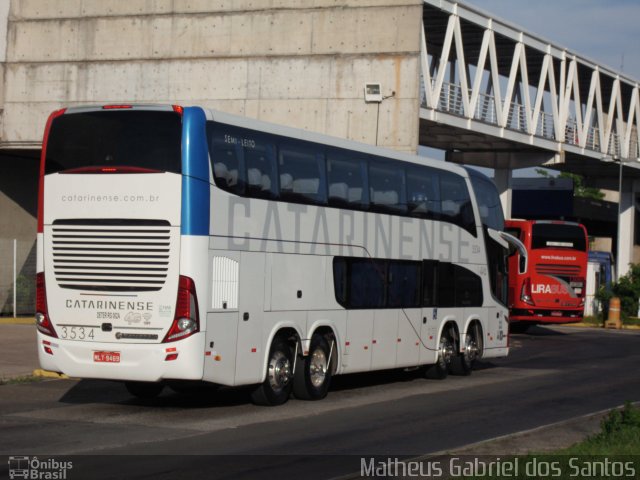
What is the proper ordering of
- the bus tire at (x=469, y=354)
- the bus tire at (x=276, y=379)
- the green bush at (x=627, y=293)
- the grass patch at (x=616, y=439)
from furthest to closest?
the green bush at (x=627, y=293) < the bus tire at (x=469, y=354) < the bus tire at (x=276, y=379) < the grass patch at (x=616, y=439)

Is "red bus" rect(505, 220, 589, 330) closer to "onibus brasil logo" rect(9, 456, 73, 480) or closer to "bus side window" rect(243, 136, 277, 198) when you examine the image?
"bus side window" rect(243, 136, 277, 198)

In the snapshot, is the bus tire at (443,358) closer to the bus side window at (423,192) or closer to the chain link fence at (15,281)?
the bus side window at (423,192)

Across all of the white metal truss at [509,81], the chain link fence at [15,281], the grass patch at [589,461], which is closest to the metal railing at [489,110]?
the white metal truss at [509,81]

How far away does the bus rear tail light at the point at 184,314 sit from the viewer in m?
14.3

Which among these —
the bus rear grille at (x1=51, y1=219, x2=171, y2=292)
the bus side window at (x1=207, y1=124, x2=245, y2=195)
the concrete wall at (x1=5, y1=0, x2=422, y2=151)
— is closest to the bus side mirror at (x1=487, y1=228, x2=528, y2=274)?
the concrete wall at (x1=5, y1=0, x2=422, y2=151)

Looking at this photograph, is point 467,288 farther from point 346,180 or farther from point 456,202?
point 346,180

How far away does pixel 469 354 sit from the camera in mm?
22172

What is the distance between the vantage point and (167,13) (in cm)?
3512

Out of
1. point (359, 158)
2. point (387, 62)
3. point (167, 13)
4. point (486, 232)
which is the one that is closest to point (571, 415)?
point (359, 158)

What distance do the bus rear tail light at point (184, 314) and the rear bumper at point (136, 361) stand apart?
0.08 m

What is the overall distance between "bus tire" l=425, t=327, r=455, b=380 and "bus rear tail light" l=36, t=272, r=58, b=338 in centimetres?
821

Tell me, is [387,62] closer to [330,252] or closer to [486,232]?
[486,232]

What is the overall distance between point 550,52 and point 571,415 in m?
33.9

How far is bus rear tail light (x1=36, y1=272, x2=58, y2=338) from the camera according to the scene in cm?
1501
